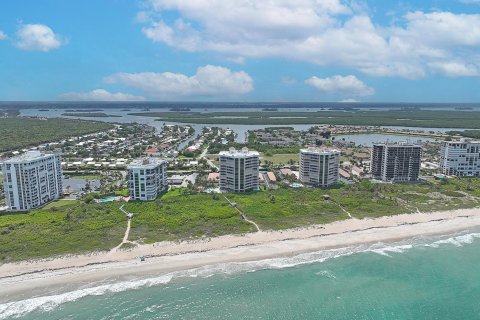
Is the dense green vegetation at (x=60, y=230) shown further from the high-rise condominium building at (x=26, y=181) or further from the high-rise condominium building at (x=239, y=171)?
the high-rise condominium building at (x=239, y=171)

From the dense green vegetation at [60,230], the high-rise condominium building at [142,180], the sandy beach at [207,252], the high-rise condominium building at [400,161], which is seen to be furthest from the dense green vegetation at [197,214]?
the high-rise condominium building at [400,161]

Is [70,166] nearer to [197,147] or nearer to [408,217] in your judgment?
[197,147]

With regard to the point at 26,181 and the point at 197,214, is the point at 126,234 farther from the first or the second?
the point at 26,181

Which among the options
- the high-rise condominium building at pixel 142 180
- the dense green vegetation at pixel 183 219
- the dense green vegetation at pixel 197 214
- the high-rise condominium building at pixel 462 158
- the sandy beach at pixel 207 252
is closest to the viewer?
the sandy beach at pixel 207 252

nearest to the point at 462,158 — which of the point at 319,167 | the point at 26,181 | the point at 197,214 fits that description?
the point at 319,167

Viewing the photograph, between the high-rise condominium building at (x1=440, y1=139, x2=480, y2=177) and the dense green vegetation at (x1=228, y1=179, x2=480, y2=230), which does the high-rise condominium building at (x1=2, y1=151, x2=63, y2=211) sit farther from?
the high-rise condominium building at (x1=440, y1=139, x2=480, y2=177)

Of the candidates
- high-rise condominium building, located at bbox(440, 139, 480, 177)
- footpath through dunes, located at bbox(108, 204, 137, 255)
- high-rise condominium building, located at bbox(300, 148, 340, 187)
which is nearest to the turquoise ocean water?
footpath through dunes, located at bbox(108, 204, 137, 255)
